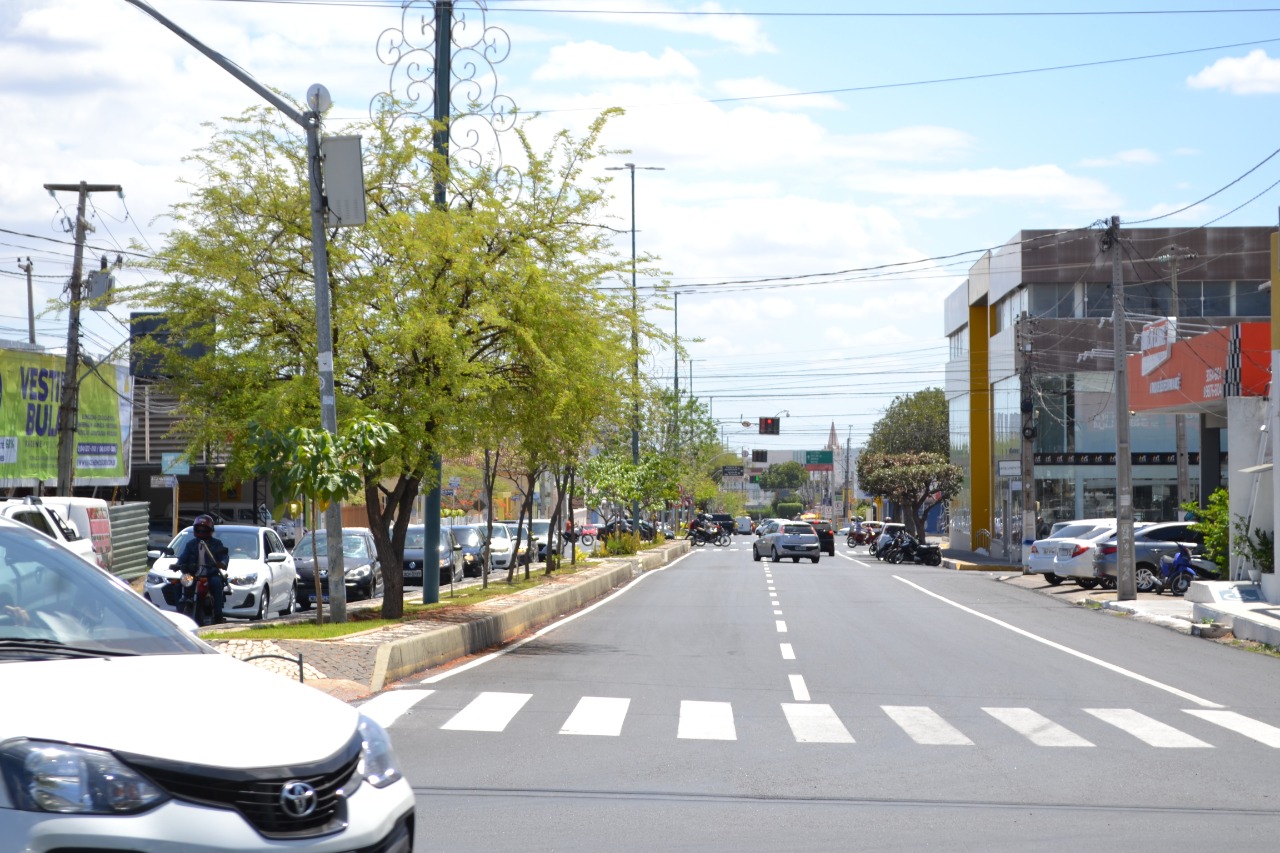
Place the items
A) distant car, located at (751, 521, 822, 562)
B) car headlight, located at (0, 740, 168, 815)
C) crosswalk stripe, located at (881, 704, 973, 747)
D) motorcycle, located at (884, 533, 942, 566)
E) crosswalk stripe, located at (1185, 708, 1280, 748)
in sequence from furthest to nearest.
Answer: motorcycle, located at (884, 533, 942, 566) → distant car, located at (751, 521, 822, 562) → crosswalk stripe, located at (1185, 708, 1280, 748) → crosswalk stripe, located at (881, 704, 973, 747) → car headlight, located at (0, 740, 168, 815)

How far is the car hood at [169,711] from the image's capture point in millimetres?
4008

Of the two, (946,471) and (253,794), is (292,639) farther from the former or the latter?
(946,471)

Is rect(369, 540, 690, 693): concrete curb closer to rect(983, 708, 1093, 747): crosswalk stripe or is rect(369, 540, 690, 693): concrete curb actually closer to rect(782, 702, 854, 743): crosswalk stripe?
rect(782, 702, 854, 743): crosswalk stripe

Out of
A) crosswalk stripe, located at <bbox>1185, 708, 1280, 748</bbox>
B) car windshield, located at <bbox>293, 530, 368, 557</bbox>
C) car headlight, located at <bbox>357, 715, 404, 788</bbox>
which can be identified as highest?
car headlight, located at <bbox>357, 715, 404, 788</bbox>

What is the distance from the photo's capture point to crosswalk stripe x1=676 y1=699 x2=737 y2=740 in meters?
10.7

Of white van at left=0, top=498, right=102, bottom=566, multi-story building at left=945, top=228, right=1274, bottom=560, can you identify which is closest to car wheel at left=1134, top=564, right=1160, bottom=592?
multi-story building at left=945, top=228, right=1274, bottom=560

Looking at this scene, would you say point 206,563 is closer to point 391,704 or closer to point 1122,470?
point 391,704

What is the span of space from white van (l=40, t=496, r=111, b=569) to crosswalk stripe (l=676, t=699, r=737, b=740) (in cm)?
1157

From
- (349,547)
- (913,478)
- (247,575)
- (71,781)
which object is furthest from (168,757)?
(913,478)

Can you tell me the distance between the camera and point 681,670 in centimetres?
1546

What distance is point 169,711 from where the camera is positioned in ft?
14.0

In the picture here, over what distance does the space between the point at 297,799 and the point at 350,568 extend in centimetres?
2394

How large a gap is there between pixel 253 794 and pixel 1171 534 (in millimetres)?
32243

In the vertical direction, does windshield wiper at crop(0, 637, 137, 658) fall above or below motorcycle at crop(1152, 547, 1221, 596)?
above
